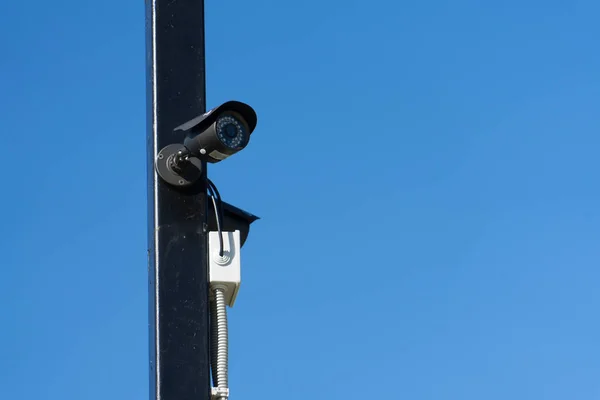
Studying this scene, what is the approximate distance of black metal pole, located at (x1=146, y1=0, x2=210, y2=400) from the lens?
10.6 feet

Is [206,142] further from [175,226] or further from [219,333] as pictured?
[219,333]

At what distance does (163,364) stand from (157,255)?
322 millimetres

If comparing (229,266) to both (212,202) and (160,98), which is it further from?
(160,98)

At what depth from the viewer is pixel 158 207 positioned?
11.2ft

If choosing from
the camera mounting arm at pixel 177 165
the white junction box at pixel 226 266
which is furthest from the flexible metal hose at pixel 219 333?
the camera mounting arm at pixel 177 165

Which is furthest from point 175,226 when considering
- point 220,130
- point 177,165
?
point 220,130

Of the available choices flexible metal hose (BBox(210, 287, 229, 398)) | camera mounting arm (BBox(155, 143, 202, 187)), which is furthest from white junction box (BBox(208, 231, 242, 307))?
camera mounting arm (BBox(155, 143, 202, 187))

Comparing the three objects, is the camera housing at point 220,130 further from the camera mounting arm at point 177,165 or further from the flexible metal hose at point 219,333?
the flexible metal hose at point 219,333

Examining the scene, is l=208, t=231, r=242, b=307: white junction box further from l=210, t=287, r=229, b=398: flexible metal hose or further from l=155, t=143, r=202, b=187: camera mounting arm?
l=155, t=143, r=202, b=187: camera mounting arm

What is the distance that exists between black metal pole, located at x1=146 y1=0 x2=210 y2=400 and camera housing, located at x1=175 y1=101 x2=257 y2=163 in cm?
15

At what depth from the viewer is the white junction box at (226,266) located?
3.42 m

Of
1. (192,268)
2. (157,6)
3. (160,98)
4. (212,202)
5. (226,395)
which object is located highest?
(157,6)

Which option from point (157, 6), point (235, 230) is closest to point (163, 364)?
point (235, 230)

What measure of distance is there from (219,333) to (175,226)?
339 mm
